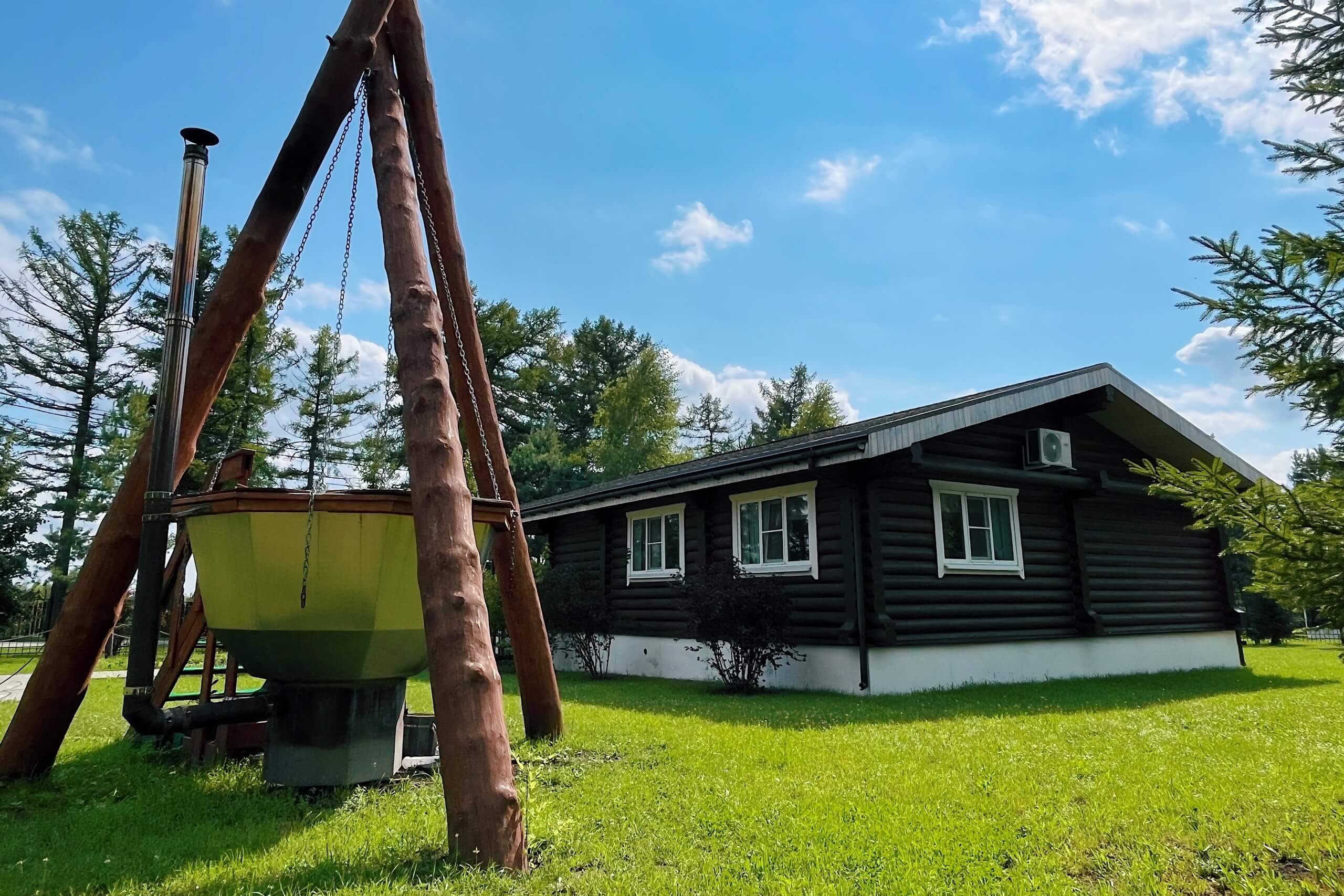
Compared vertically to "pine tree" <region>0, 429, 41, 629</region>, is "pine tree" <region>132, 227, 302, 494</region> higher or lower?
higher

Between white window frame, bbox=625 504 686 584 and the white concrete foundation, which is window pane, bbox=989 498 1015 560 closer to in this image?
the white concrete foundation

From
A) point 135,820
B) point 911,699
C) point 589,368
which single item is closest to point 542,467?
point 589,368

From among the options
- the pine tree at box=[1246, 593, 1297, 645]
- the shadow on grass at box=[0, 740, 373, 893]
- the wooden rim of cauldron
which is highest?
the wooden rim of cauldron

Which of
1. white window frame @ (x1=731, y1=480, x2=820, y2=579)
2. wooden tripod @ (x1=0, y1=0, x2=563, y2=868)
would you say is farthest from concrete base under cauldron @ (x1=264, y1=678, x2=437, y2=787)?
white window frame @ (x1=731, y1=480, x2=820, y2=579)

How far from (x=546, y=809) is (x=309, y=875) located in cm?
116

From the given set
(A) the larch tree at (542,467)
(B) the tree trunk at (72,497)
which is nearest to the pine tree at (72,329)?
(B) the tree trunk at (72,497)

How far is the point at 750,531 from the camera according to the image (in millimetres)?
11391

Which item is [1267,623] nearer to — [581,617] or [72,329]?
[581,617]

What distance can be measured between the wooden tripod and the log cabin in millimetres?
4651

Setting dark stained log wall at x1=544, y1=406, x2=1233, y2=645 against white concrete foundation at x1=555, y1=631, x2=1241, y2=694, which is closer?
white concrete foundation at x1=555, y1=631, x2=1241, y2=694

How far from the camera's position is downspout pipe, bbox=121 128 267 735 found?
3.76 m

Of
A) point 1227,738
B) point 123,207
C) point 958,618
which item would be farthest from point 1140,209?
point 123,207

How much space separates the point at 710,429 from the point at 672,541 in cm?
3137

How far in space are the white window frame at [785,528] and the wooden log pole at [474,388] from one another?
17.2ft
